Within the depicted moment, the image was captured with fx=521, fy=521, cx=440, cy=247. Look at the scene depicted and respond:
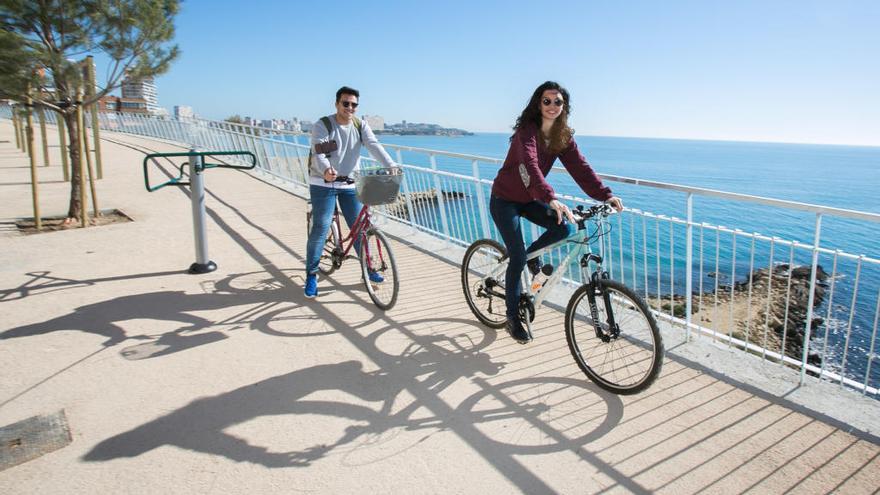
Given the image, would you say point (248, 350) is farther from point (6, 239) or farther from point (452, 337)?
point (6, 239)

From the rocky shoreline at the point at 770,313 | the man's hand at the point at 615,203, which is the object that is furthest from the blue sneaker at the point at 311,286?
the rocky shoreline at the point at 770,313

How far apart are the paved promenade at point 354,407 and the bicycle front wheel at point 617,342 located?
0.44 feet

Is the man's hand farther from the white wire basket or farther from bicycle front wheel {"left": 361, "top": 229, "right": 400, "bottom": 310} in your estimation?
bicycle front wheel {"left": 361, "top": 229, "right": 400, "bottom": 310}

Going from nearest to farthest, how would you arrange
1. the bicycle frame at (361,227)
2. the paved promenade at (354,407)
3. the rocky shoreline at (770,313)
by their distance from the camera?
the paved promenade at (354,407), the bicycle frame at (361,227), the rocky shoreline at (770,313)

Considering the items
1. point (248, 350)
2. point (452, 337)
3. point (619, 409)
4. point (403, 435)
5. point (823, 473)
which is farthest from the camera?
point (452, 337)

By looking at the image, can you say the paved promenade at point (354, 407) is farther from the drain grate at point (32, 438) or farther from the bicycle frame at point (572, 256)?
the bicycle frame at point (572, 256)

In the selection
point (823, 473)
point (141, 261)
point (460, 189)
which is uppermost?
point (460, 189)

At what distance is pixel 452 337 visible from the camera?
4.21m

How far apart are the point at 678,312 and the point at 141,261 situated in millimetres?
19373

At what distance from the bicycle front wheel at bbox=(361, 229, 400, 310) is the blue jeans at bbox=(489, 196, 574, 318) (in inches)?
49.2

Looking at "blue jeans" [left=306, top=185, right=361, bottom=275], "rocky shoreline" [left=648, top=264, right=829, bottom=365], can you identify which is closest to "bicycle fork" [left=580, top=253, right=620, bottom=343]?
"blue jeans" [left=306, top=185, right=361, bottom=275]

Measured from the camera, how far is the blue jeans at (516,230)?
12.1 ft

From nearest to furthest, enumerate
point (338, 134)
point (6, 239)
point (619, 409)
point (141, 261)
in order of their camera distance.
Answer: point (619, 409), point (338, 134), point (141, 261), point (6, 239)

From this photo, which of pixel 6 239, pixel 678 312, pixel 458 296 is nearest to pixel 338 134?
pixel 458 296
